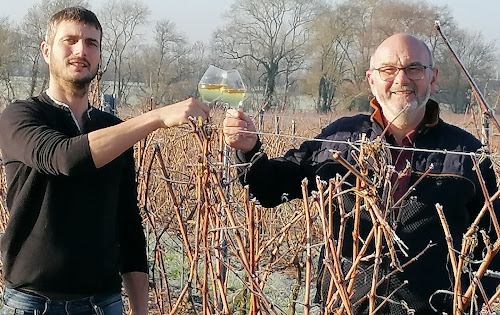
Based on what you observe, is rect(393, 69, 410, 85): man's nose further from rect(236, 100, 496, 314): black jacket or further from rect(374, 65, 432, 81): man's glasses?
rect(236, 100, 496, 314): black jacket

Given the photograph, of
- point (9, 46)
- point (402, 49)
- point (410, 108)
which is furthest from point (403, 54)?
point (9, 46)

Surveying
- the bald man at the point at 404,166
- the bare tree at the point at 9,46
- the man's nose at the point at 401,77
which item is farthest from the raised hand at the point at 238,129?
the bare tree at the point at 9,46

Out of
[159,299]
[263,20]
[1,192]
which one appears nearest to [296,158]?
[159,299]

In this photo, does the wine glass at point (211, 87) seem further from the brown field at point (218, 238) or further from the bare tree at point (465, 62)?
the bare tree at point (465, 62)

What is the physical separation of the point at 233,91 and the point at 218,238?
1.98 ft

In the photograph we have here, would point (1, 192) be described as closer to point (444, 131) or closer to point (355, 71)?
point (444, 131)

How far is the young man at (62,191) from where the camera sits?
1.60 m

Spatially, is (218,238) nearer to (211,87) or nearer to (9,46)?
(211,87)

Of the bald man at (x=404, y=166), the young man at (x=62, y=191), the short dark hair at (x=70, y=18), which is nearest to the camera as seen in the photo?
the young man at (x=62, y=191)

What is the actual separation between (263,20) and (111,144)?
41.5 meters

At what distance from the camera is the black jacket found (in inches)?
78.8

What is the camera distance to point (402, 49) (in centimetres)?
217

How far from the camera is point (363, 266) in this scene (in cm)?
202

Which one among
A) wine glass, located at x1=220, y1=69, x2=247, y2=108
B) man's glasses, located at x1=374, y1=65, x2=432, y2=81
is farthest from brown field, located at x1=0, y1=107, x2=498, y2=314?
man's glasses, located at x1=374, y1=65, x2=432, y2=81
